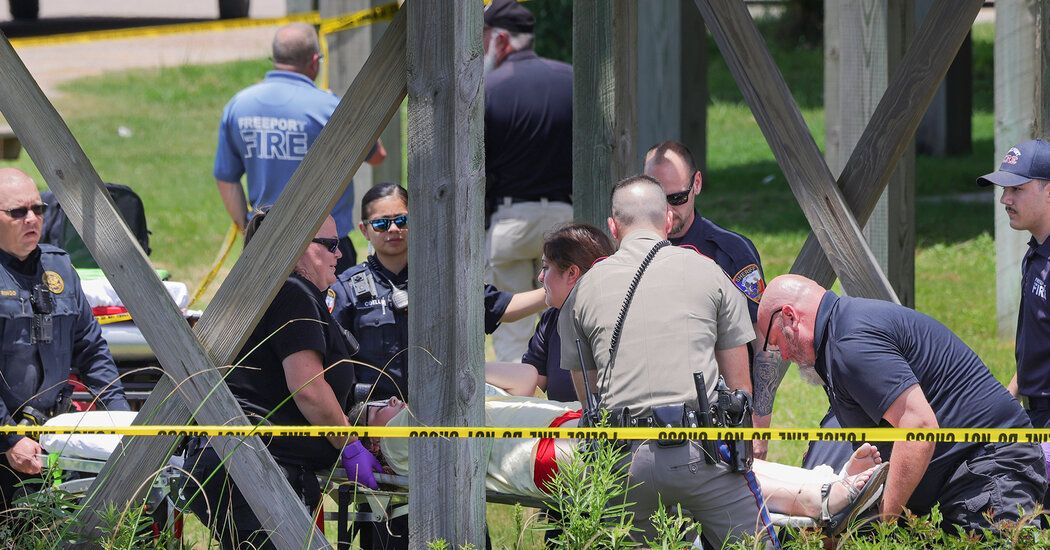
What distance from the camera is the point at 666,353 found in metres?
4.11

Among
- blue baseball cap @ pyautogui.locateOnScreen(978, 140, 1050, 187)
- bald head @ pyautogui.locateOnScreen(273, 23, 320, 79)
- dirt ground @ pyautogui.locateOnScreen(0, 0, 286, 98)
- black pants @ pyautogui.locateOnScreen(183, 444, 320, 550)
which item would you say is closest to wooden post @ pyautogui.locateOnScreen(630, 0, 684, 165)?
bald head @ pyautogui.locateOnScreen(273, 23, 320, 79)

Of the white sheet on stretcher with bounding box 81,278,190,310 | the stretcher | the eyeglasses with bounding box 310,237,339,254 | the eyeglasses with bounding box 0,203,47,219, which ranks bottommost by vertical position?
the stretcher

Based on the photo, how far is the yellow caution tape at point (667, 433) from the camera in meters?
3.91

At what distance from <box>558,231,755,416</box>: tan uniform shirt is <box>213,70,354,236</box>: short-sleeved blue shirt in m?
3.04

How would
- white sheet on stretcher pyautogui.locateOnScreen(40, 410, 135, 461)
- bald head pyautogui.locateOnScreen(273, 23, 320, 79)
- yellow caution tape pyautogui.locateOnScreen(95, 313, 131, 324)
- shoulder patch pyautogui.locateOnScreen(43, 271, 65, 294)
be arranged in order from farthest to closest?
bald head pyautogui.locateOnScreen(273, 23, 320, 79), yellow caution tape pyautogui.locateOnScreen(95, 313, 131, 324), shoulder patch pyautogui.locateOnScreen(43, 271, 65, 294), white sheet on stretcher pyautogui.locateOnScreen(40, 410, 135, 461)

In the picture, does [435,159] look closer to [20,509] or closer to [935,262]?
[20,509]

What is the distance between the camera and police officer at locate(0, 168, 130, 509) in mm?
4746

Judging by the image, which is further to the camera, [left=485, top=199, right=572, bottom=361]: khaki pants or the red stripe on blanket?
[left=485, top=199, right=572, bottom=361]: khaki pants

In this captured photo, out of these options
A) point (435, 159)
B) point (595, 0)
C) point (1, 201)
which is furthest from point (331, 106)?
point (435, 159)

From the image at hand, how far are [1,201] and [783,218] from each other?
858cm

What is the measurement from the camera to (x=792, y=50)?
23.4 meters

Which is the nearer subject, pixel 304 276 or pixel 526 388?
pixel 304 276

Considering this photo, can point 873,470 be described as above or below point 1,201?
below

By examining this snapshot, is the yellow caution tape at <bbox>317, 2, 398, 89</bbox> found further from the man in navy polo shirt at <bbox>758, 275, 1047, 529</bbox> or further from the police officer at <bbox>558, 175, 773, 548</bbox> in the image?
the man in navy polo shirt at <bbox>758, 275, 1047, 529</bbox>
